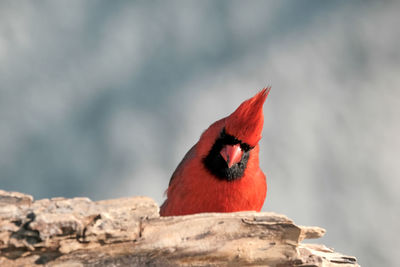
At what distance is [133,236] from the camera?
1050 millimetres

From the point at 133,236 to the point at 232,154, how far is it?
67 cm

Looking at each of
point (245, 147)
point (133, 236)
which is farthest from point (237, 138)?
point (133, 236)

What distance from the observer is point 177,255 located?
1.08 metres

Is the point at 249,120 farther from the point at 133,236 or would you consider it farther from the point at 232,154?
the point at 133,236

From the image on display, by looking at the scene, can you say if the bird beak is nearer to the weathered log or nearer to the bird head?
the bird head

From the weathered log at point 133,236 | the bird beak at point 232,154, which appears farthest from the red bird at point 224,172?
the weathered log at point 133,236

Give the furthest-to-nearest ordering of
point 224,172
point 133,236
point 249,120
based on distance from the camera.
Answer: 1. point 224,172
2. point 249,120
3. point 133,236

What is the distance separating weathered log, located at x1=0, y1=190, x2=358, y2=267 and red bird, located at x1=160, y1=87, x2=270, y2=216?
20.3 inches

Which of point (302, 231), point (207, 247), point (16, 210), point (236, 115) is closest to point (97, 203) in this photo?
point (16, 210)

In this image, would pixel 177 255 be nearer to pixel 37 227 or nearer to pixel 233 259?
pixel 233 259

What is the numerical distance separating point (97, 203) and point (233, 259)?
1.16 ft

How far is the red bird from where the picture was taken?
5.41 ft

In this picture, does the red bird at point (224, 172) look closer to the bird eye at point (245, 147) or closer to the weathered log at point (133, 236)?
the bird eye at point (245, 147)

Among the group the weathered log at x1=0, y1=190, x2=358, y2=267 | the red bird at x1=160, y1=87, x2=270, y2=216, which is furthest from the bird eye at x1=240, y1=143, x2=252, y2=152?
the weathered log at x1=0, y1=190, x2=358, y2=267
